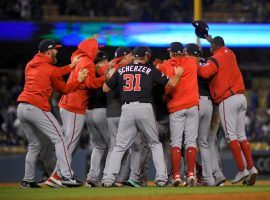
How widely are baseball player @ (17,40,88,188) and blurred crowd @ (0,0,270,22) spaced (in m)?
12.1

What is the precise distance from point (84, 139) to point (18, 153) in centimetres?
237

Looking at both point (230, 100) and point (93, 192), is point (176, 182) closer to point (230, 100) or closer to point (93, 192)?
point (230, 100)

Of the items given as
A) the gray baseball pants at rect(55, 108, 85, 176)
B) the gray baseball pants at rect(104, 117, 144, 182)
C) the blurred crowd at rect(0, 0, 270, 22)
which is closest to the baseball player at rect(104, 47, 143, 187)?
the gray baseball pants at rect(104, 117, 144, 182)

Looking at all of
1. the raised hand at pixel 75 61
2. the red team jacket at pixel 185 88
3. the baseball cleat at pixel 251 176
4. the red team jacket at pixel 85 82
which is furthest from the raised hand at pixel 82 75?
the baseball cleat at pixel 251 176

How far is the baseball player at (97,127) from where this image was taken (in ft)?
45.0

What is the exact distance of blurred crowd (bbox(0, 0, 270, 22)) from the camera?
82.4 ft

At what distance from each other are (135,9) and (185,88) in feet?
42.8

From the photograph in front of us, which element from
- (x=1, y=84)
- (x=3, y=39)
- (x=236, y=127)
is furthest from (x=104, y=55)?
(x=3, y=39)

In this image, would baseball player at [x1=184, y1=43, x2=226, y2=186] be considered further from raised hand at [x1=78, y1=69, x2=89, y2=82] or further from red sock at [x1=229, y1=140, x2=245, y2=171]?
raised hand at [x1=78, y1=69, x2=89, y2=82]

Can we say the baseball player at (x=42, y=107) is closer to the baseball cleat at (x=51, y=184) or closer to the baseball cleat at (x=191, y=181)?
the baseball cleat at (x=51, y=184)

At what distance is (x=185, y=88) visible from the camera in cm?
1312

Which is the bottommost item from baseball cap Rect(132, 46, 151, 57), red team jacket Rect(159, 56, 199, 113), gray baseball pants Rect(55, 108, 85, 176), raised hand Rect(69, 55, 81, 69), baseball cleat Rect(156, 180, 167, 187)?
baseball cleat Rect(156, 180, 167, 187)

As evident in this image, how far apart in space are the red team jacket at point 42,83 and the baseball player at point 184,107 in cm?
148

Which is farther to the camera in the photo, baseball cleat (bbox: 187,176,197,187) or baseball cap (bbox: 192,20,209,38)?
baseball cap (bbox: 192,20,209,38)
